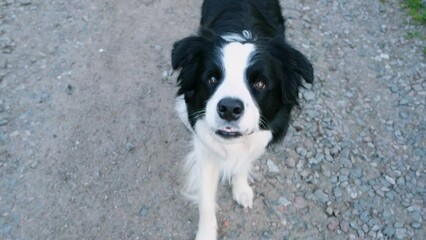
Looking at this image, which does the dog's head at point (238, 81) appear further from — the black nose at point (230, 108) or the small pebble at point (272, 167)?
the small pebble at point (272, 167)

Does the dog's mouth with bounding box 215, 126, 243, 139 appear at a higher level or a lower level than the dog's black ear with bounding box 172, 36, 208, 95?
lower

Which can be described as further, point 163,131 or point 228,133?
point 163,131

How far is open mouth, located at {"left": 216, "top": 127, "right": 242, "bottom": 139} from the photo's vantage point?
2826mm

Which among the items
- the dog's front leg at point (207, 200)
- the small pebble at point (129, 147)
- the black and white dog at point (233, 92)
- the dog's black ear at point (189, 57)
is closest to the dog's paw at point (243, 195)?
the black and white dog at point (233, 92)

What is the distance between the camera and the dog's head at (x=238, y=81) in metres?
2.77

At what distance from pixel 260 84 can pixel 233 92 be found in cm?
26

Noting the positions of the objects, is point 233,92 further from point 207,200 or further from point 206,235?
point 206,235

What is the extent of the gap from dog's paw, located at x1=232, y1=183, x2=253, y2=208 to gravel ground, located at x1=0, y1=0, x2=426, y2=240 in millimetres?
72

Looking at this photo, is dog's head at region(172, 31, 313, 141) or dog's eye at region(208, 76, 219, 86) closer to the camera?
dog's head at region(172, 31, 313, 141)

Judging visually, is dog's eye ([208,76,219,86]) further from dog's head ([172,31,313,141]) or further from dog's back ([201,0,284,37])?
dog's back ([201,0,284,37])

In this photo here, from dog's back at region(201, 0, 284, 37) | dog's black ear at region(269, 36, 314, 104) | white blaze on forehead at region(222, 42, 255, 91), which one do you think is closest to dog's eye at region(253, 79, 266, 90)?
white blaze on forehead at region(222, 42, 255, 91)

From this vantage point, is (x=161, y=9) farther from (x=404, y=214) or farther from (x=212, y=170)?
(x=404, y=214)

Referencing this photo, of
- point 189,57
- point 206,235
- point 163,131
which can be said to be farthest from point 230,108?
point 163,131

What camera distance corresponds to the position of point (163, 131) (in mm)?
4340
